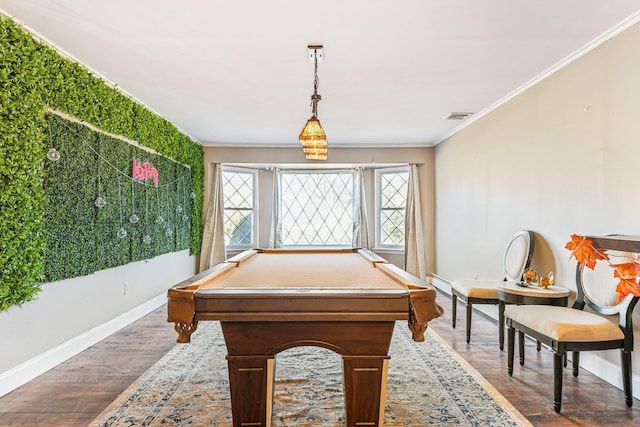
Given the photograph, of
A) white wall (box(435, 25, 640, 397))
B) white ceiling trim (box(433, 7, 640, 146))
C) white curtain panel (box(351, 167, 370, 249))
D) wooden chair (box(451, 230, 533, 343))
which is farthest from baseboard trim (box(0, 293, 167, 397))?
white ceiling trim (box(433, 7, 640, 146))

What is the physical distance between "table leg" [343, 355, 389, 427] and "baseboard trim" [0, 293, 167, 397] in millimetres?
2091

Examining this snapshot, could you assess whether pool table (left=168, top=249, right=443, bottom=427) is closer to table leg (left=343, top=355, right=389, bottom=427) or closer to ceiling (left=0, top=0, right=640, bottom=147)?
table leg (left=343, top=355, right=389, bottom=427)

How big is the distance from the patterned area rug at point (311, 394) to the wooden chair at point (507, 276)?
49 centimetres

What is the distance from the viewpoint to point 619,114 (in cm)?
246

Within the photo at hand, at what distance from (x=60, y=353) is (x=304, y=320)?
7.39ft

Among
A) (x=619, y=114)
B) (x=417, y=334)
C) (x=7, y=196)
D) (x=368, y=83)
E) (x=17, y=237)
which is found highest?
(x=368, y=83)

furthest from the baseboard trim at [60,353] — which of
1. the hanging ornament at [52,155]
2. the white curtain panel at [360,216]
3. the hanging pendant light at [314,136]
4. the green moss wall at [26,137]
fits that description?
the white curtain panel at [360,216]

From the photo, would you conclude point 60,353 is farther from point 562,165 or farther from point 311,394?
point 562,165

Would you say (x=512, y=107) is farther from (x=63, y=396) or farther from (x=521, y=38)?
(x=63, y=396)

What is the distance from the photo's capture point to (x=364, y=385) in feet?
5.73

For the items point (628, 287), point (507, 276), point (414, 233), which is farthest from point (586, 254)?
point (414, 233)

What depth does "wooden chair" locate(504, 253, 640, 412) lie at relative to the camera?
214 centimetres

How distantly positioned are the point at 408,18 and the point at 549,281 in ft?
6.97

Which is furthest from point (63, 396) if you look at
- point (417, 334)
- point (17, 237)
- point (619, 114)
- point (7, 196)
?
point (619, 114)
